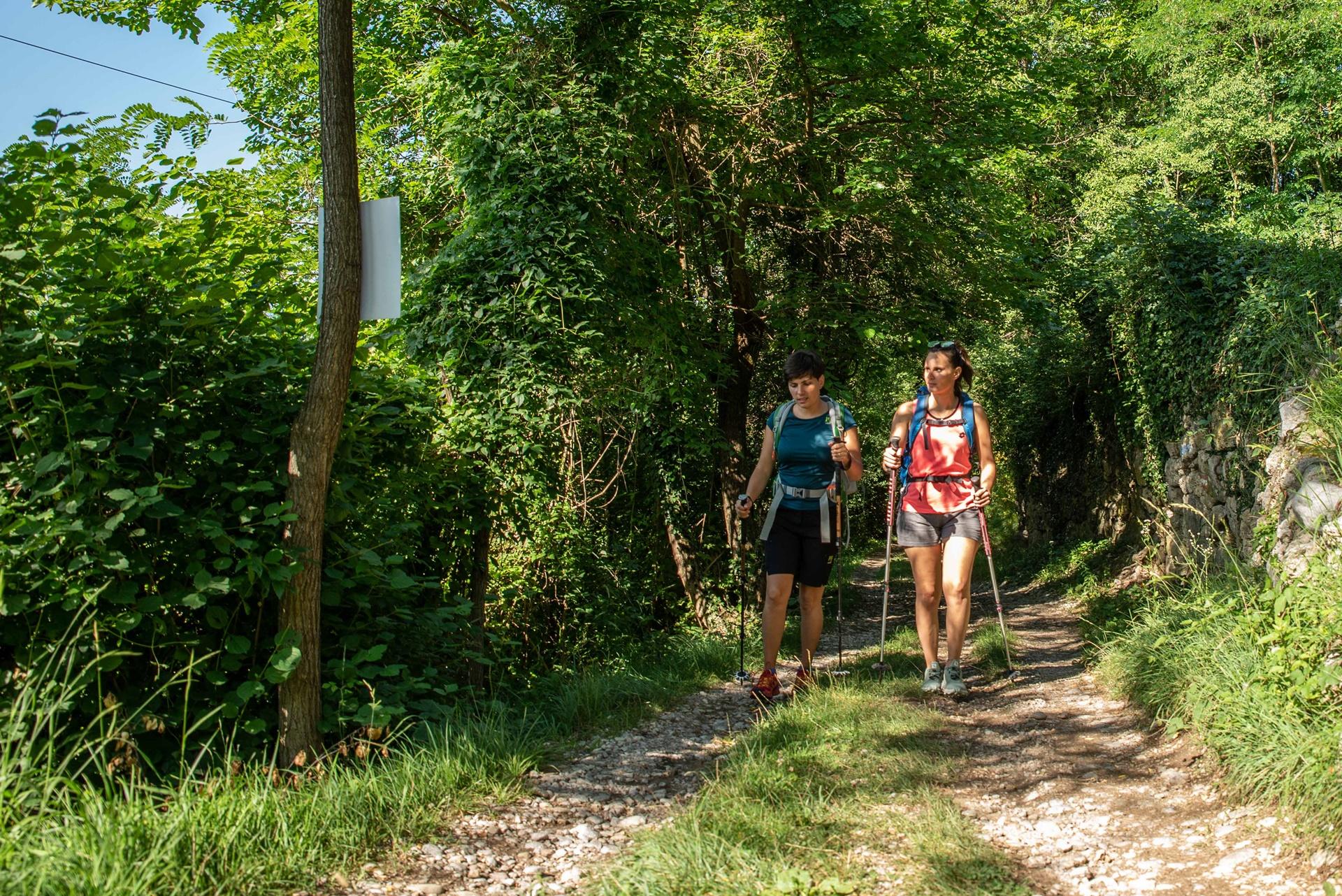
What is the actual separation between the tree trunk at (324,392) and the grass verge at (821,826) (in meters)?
1.56

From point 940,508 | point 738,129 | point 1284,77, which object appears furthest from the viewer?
point 1284,77

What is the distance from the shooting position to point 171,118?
191 inches

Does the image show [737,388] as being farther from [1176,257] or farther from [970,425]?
[970,425]

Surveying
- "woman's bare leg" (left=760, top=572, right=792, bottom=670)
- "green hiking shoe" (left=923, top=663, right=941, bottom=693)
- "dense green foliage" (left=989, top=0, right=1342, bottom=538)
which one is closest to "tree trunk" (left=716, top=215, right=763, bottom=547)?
"dense green foliage" (left=989, top=0, right=1342, bottom=538)

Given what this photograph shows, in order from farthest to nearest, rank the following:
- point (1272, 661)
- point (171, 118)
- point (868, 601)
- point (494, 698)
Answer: point (868, 601)
point (494, 698)
point (171, 118)
point (1272, 661)

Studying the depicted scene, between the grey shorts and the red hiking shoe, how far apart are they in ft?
3.51

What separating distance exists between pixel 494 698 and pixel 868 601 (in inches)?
374

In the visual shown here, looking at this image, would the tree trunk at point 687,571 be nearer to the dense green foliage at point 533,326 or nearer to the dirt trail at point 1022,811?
the dense green foliage at point 533,326

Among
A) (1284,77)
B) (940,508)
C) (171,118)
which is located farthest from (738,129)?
(1284,77)

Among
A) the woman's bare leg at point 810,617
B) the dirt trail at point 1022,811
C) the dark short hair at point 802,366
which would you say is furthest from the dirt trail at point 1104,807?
the dark short hair at point 802,366

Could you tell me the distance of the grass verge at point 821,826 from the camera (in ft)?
10.7

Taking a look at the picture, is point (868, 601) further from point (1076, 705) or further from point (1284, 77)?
point (1284, 77)

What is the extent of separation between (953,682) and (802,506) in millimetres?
1320

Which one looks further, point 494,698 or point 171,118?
point 494,698
